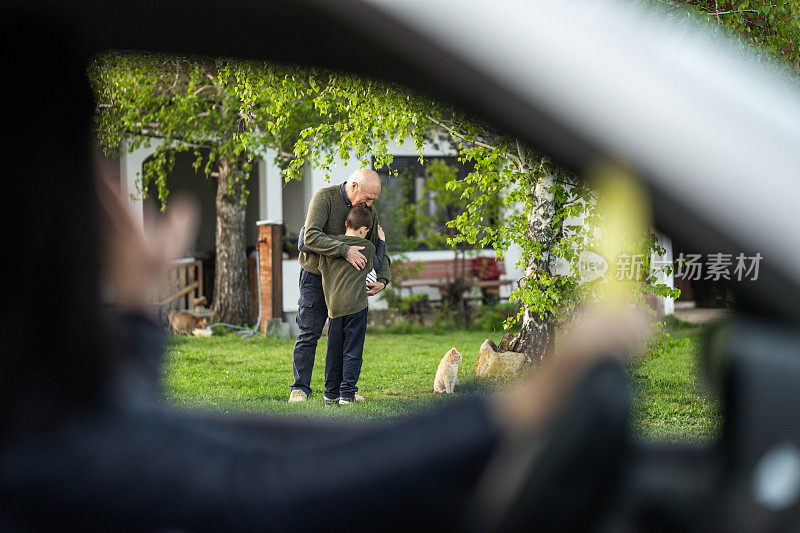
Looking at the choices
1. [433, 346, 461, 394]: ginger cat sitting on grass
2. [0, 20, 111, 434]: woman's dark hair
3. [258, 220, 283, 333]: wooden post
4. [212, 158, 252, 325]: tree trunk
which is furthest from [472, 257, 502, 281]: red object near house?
[0, 20, 111, 434]: woman's dark hair

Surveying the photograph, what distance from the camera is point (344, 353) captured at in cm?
621

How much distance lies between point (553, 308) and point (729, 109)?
18.0 ft

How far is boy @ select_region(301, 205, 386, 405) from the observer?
593cm

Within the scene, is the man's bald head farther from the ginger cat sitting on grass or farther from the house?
the house

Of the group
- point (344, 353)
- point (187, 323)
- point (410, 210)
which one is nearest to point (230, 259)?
point (187, 323)

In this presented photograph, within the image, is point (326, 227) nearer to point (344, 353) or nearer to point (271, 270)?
point (344, 353)

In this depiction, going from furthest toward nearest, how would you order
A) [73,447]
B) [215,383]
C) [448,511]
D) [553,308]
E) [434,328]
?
[434,328] < [215,383] < [553,308] < [73,447] < [448,511]

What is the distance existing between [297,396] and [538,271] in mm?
2099

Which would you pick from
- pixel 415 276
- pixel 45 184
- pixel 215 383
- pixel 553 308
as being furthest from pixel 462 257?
pixel 45 184

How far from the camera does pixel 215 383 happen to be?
7.87 metres

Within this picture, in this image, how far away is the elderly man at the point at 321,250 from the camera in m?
5.81

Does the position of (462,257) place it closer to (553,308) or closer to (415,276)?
(415,276)

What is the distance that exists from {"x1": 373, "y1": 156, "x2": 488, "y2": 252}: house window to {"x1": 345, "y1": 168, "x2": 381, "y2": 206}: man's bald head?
247 inches

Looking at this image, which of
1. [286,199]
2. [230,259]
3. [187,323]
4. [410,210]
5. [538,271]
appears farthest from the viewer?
[286,199]
